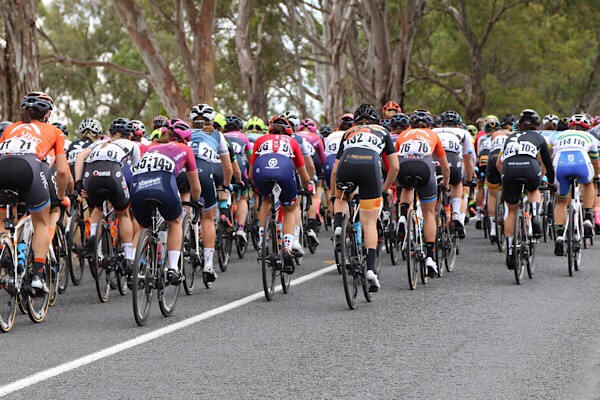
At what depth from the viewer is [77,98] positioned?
59.4 metres

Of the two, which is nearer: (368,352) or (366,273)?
(368,352)

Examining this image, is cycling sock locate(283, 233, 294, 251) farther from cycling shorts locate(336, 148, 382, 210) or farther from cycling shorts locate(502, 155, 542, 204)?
cycling shorts locate(502, 155, 542, 204)

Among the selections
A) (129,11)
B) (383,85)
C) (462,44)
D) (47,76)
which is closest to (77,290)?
(129,11)

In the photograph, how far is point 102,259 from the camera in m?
10.6

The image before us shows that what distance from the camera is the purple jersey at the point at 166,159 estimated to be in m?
9.15

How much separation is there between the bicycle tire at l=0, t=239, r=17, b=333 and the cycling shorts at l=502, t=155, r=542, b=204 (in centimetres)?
574

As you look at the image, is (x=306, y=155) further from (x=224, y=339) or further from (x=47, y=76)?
(x=47, y=76)

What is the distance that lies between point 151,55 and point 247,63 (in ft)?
21.9

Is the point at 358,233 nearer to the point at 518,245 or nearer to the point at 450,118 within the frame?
the point at 518,245

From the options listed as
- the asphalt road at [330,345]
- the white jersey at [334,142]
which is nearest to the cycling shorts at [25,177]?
the asphalt road at [330,345]

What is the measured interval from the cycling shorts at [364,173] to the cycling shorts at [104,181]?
2.37m

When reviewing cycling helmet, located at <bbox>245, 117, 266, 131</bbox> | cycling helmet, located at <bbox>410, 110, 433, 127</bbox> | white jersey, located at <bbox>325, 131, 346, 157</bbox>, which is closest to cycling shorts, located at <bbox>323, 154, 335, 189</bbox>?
white jersey, located at <bbox>325, 131, 346, 157</bbox>

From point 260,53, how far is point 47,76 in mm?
22673

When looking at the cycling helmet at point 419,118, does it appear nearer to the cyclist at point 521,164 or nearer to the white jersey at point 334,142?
the cyclist at point 521,164
